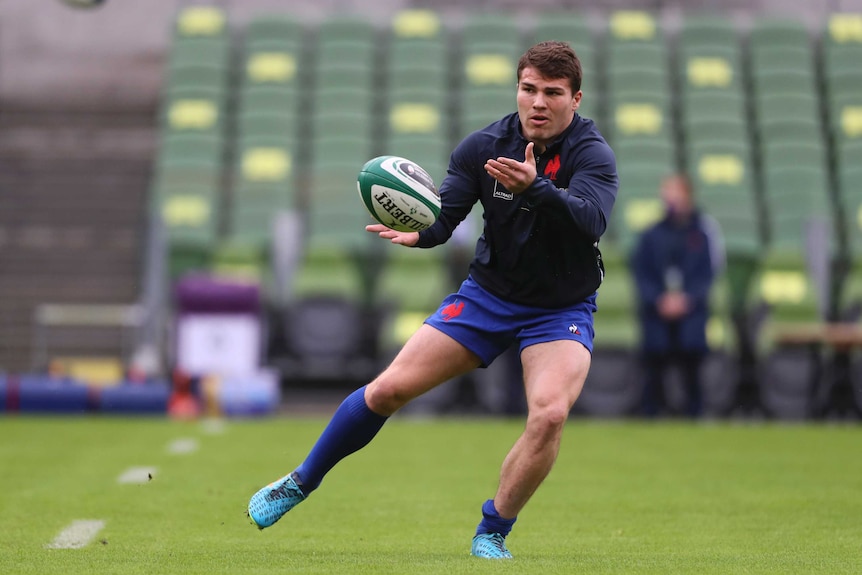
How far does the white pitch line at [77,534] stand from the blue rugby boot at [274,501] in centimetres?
68

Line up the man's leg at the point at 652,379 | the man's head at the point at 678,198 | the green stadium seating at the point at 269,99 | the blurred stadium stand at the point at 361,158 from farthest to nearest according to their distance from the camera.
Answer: the green stadium seating at the point at 269,99
the blurred stadium stand at the point at 361,158
the man's leg at the point at 652,379
the man's head at the point at 678,198

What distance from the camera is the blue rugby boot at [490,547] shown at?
5363 mm

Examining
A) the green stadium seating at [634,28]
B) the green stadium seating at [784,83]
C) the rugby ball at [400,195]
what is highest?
the green stadium seating at [634,28]

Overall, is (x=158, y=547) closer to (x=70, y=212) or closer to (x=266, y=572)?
(x=266, y=572)

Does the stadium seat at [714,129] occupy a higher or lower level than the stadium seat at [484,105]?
lower

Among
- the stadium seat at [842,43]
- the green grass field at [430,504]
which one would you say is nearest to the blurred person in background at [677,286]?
the green grass field at [430,504]

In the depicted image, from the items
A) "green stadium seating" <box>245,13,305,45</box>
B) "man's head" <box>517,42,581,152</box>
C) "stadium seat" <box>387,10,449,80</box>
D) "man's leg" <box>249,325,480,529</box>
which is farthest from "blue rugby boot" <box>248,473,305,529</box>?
"green stadium seating" <box>245,13,305,45</box>

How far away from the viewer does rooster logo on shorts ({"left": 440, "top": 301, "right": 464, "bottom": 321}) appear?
5.58 metres

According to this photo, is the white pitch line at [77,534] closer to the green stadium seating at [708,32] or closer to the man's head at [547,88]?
the man's head at [547,88]

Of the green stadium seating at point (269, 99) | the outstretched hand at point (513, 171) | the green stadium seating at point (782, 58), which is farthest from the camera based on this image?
the green stadium seating at point (782, 58)

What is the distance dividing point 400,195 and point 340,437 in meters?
0.92

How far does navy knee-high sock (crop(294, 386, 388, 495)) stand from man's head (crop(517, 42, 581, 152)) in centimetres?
118

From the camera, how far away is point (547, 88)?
5383 millimetres

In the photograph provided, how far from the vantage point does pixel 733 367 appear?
15312 mm
